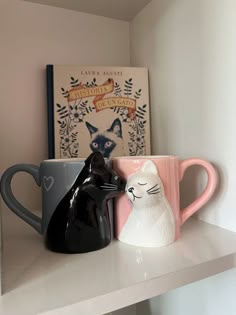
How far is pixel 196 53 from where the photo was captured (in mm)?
495

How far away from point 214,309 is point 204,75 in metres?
0.38

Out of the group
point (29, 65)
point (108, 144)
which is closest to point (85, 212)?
point (108, 144)

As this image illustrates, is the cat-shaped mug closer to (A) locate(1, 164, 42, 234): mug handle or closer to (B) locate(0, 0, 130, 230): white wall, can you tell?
(A) locate(1, 164, 42, 234): mug handle

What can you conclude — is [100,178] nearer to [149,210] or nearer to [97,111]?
[149,210]

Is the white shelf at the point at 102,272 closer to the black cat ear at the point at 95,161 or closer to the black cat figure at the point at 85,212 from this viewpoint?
the black cat figure at the point at 85,212

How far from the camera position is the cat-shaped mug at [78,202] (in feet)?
1.28

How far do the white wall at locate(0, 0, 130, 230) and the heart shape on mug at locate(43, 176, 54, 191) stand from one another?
0.16 meters

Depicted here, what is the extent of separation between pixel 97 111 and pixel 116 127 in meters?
0.05

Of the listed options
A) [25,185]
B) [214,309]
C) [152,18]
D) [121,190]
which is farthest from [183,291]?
[152,18]

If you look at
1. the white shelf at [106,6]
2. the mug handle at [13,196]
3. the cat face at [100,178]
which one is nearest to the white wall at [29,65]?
the white shelf at [106,6]

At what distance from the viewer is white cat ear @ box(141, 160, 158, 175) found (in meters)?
0.40

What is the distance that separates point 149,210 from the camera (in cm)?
40

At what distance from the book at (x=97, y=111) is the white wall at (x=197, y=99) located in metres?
0.03

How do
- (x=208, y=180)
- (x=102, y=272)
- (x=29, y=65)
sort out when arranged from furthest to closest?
(x=29, y=65), (x=208, y=180), (x=102, y=272)
